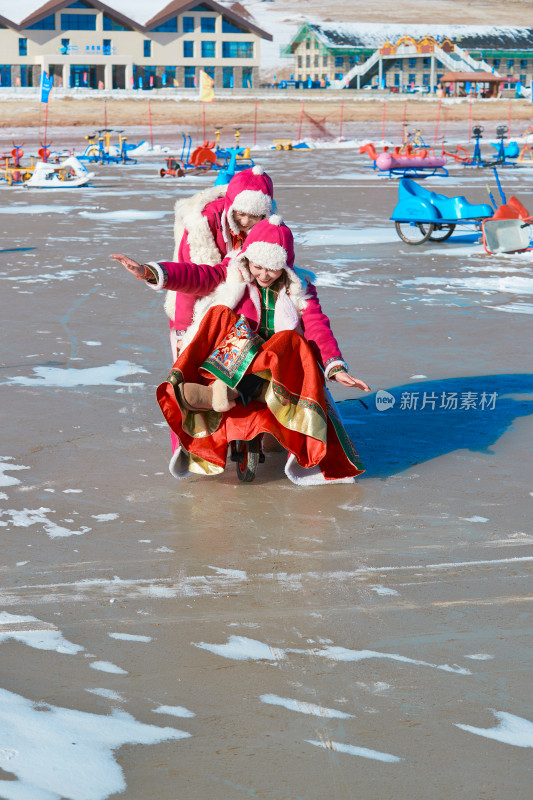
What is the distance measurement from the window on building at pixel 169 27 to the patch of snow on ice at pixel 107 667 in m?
77.6

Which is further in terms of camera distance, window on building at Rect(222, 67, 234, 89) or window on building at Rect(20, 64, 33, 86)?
window on building at Rect(222, 67, 234, 89)

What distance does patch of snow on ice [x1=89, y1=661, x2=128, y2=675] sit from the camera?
3578 mm

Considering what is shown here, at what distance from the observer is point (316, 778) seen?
2977mm

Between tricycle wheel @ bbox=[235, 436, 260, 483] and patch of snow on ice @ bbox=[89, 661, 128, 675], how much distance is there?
1968 millimetres

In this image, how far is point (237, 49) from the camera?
260 feet

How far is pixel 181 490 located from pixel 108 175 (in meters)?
26.0

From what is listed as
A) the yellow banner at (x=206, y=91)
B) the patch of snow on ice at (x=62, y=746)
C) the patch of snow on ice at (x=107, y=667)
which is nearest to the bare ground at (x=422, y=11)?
the yellow banner at (x=206, y=91)

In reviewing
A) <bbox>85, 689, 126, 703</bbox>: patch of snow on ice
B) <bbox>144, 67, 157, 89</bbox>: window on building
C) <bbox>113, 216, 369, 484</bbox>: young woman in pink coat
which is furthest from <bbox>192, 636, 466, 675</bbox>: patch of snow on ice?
<bbox>144, 67, 157, 89</bbox>: window on building

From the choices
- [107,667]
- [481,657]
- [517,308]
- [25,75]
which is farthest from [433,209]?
[25,75]

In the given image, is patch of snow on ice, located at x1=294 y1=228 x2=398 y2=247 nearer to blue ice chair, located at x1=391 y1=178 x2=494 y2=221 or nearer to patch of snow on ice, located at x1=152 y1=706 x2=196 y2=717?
blue ice chair, located at x1=391 y1=178 x2=494 y2=221

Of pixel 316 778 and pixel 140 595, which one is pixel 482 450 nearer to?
pixel 140 595

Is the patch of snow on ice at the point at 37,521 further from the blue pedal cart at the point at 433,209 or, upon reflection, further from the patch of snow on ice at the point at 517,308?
the blue pedal cart at the point at 433,209

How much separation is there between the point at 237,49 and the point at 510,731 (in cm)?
8065

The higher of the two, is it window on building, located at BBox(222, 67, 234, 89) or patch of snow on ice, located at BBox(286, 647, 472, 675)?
window on building, located at BBox(222, 67, 234, 89)
